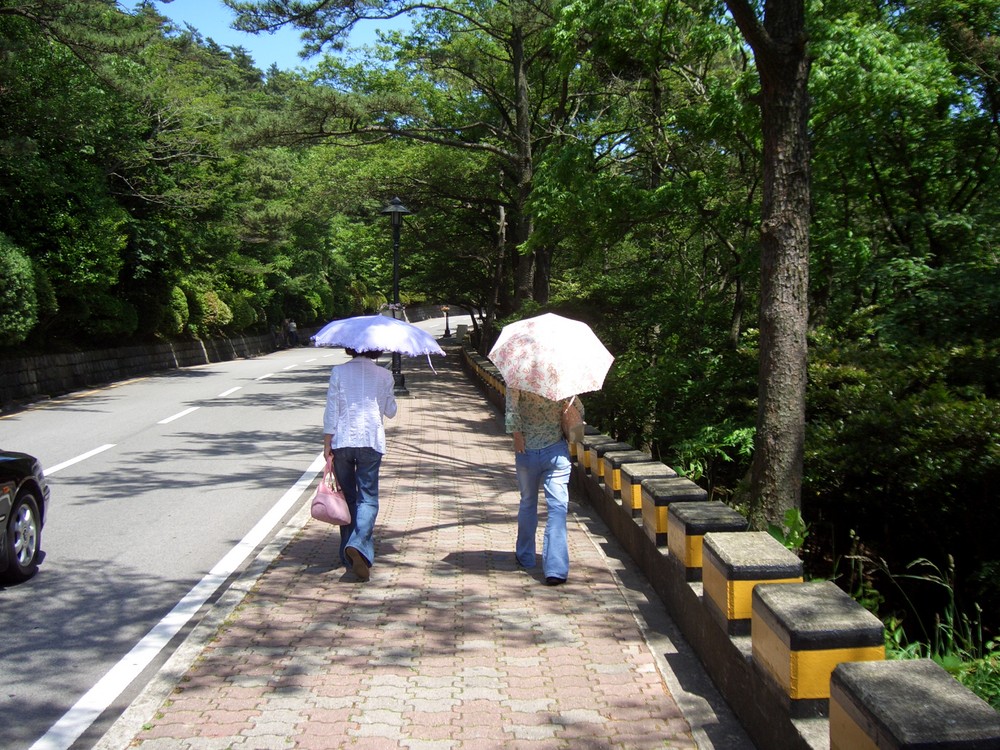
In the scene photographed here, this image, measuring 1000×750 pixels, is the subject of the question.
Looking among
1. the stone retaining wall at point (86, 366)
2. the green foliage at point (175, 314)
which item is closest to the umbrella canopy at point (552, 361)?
the stone retaining wall at point (86, 366)

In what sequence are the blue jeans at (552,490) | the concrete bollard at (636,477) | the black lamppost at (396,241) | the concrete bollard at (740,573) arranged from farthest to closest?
the black lamppost at (396,241) → the concrete bollard at (636,477) → the blue jeans at (552,490) → the concrete bollard at (740,573)

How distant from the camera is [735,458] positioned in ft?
34.4

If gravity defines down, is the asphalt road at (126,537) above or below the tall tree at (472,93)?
below

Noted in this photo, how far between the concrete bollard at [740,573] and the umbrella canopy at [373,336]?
2.68 metres

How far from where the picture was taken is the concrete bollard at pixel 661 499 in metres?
6.17

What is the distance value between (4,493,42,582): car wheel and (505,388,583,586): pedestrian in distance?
3.61 m

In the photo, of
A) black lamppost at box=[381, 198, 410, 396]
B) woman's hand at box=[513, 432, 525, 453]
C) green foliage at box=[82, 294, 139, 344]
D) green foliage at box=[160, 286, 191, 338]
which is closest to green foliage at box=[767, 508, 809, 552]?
woman's hand at box=[513, 432, 525, 453]

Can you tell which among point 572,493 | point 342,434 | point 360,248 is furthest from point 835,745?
point 360,248

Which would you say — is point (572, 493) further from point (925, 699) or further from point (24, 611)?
point (925, 699)

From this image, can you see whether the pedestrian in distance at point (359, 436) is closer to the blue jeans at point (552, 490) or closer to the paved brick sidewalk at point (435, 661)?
the paved brick sidewalk at point (435, 661)

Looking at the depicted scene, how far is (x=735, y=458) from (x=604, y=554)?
3532mm

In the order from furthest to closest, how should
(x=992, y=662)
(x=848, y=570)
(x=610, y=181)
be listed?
(x=610, y=181) → (x=848, y=570) → (x=992, y=662)

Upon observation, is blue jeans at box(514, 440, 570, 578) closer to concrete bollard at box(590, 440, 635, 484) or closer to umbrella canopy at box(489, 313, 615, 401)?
umbrella canopy at box(489, 313, 615, 401)

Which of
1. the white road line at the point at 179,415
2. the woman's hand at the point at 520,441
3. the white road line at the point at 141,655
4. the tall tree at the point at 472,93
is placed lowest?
the white road line at the point at 141,655
